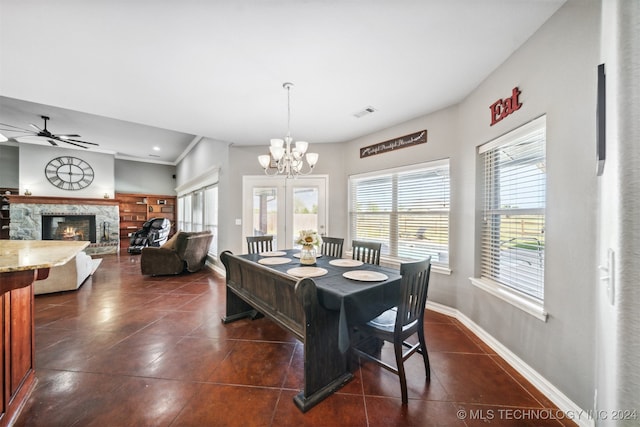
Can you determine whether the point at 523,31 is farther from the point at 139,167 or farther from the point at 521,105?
the point at 139,167

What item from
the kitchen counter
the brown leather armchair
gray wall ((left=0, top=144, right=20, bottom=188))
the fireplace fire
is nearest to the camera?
the kitchen counter

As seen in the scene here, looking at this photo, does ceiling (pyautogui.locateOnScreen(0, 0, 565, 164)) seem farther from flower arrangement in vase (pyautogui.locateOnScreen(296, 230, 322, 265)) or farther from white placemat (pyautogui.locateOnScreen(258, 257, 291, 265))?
white placemat (pyautogui.locateOnScreen(258, 257, 291, 265))

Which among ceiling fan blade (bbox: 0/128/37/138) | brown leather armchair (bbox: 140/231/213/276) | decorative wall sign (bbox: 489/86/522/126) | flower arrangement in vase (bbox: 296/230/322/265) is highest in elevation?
ceiling fan blade (bbox: 0/128/37/138)

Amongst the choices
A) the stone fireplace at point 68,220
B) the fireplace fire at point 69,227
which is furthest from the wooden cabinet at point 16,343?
the fireplace fire at point 69,227

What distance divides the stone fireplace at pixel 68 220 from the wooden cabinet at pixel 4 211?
2.12 ft

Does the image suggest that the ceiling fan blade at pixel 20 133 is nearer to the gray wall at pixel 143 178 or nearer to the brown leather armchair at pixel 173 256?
the gray wall at pixel 143 178

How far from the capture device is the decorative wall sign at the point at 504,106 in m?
1.97

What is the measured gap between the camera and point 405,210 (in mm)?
3477

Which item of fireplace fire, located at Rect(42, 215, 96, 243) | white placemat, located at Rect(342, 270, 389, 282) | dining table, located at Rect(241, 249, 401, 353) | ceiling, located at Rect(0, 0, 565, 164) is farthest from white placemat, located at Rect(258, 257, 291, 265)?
fireplace fire, located at Rect(42, 215, 96, 243)

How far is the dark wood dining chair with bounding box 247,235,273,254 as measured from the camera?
326cm

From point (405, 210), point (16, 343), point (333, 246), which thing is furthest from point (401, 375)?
point (16, 343)

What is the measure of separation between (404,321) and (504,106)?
6.90 ft

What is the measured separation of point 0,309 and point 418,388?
8.67 ft

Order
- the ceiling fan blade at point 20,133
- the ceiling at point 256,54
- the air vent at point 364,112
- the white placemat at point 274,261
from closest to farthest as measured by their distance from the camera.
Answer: the ceiling at point 256,54
the white placemat at point 274,261
the air vent at point 364,112
the ceiling fan blade at point 20,133
